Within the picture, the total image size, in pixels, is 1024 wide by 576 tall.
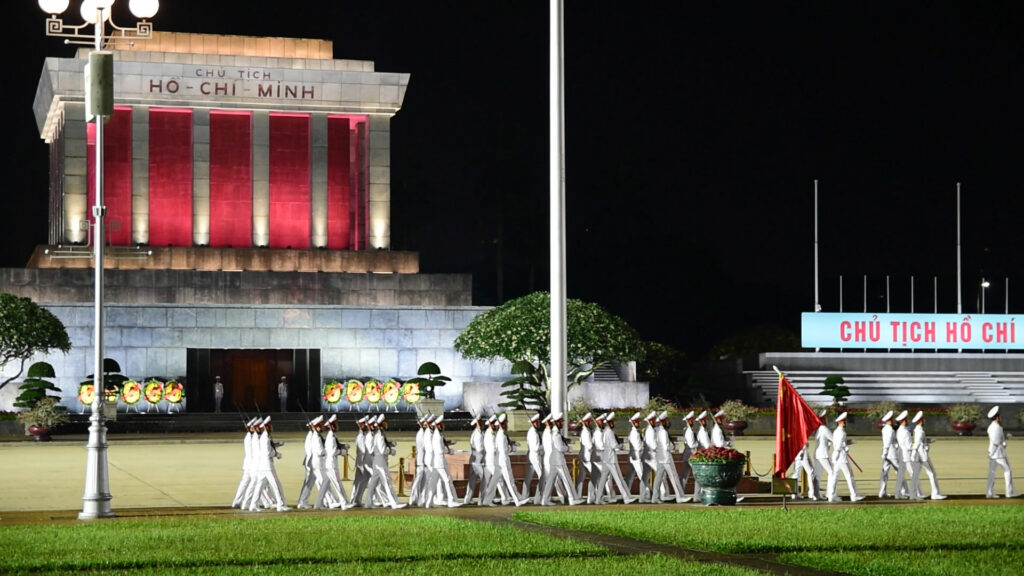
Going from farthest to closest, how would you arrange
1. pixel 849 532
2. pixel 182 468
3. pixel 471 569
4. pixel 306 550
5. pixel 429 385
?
pixel 429 385, pixel 182 468, pixel 849 532, pixel 306 550, pixel 471 569

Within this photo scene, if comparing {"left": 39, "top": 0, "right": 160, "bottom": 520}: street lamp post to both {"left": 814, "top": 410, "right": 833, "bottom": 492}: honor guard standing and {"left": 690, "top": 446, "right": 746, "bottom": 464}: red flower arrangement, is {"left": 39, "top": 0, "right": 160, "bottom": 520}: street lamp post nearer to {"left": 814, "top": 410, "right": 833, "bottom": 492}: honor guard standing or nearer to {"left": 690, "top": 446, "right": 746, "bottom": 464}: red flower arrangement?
{"left": 690, "top": 446, "right": 746, "bottom": 464}: red flower arrangement

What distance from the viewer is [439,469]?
944 inches

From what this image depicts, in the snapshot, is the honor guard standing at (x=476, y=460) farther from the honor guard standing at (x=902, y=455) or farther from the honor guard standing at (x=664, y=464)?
the honor guard standing at (x=902, y=455)

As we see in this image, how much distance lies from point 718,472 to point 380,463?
525 centimetres

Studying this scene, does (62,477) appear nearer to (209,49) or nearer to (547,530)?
(547,530)

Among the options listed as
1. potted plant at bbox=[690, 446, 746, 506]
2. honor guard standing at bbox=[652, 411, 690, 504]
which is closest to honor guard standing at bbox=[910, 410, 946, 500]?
potted plant at bbox=[690, 446, 746, 506]

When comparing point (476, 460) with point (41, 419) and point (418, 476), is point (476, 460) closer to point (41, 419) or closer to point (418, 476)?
point (418, 476)

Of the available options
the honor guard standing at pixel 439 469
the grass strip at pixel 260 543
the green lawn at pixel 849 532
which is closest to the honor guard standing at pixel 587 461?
the honor guard standing at pixel 439 469

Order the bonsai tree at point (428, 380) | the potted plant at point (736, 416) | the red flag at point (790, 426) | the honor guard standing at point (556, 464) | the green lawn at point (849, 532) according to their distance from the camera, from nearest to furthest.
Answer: the green lawn at point (849, 532) < the honor guard standing at point (556, 464) < the red flag at point (790, 426) < the potted plant at point (736, 416) < the bonsai tree at point (428, 380)

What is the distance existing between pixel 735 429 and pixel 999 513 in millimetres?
30585

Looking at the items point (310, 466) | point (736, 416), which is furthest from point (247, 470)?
point (736, 416)

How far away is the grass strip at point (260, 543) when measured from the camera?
16.0m

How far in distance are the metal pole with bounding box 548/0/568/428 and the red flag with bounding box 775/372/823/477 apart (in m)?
3.56

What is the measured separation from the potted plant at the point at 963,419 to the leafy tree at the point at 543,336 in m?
11.5
